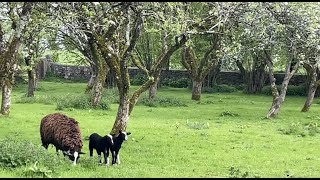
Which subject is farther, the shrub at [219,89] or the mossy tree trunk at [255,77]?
the shrub at [219,89]

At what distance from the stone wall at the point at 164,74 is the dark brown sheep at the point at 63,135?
134 feet

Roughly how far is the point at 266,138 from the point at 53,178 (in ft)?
39.2

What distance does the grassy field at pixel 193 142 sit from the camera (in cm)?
1351

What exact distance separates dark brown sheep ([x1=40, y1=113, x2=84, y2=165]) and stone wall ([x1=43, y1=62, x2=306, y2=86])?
41.0 meters

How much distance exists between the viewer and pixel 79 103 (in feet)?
103

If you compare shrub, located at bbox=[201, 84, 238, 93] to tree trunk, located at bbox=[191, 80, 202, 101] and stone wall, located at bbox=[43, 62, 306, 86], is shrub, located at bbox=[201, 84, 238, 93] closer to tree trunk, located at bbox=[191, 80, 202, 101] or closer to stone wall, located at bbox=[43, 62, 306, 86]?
stone wall, located at bbox=[43, 62, 306, 86]

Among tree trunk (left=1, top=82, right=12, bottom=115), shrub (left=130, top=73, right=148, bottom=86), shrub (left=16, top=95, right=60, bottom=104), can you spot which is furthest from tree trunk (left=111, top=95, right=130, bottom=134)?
shrub (left=130, top=73, right=148, bottom=86)

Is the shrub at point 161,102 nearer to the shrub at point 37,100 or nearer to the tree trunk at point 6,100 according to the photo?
the shrub at point 37,100

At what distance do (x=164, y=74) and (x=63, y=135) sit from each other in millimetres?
44298

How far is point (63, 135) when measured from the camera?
14672 millimetres

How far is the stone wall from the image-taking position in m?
56.4

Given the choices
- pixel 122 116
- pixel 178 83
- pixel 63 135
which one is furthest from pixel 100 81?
pixel 178 83

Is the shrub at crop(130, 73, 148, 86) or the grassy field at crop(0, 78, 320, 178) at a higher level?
the shrub at crop(130, 73, 148, 86)

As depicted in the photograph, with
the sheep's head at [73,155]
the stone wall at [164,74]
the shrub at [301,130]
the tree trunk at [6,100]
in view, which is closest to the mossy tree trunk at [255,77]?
the stone wall at [164,74]
